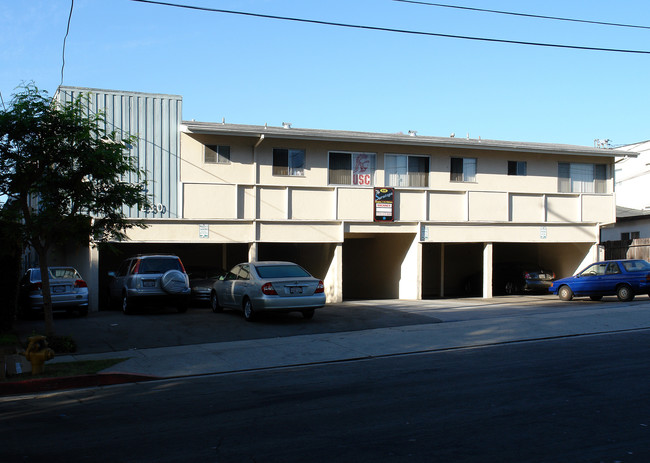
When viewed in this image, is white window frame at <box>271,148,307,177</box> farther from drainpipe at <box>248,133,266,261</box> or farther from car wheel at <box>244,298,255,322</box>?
car wheel at <box>244,298,255,322</box>

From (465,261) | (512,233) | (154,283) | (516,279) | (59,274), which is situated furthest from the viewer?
(465,261)

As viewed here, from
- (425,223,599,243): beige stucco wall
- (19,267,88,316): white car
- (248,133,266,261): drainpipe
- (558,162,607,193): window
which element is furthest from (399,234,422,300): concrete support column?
(19,267,88,316): white car

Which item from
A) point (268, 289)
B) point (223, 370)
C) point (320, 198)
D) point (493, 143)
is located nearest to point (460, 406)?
point (223, 370)

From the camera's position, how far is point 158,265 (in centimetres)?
1864

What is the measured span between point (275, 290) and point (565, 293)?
37.5ft

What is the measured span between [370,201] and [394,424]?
15898 mm

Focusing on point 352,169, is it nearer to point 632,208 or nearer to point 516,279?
point 516,279

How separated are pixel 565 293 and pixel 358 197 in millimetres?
7876

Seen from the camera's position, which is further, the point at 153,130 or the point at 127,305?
the point at 153,130

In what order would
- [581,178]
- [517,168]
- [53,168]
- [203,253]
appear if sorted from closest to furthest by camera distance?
[53,168] < [517,168] < [581,178] < [203,253]

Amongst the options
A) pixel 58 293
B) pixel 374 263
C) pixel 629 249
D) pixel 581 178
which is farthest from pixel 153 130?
pixel 629 249

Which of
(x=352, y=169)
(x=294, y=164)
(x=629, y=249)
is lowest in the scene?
(x=629, y=249)

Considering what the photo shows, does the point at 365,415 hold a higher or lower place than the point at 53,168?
lower

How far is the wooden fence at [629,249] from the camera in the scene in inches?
1019
